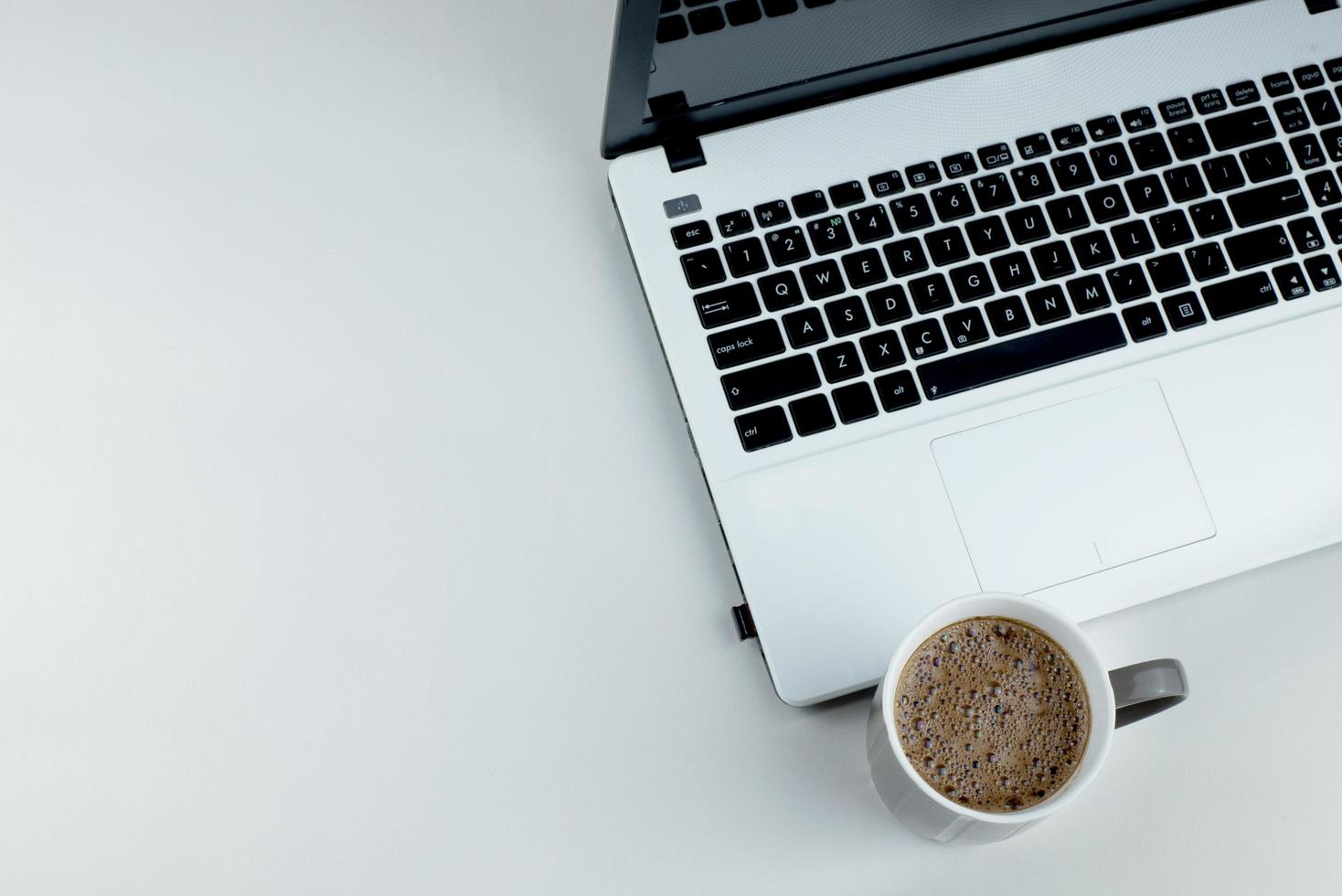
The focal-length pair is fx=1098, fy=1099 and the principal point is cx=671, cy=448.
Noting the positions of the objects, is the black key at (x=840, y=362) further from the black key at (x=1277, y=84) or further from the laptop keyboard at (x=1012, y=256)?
the black key at (x=1277, y=84)

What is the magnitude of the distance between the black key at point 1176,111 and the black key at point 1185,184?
0.03m

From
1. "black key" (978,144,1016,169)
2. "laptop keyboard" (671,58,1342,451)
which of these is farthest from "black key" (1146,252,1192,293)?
"black key" (978,144,1016,169)

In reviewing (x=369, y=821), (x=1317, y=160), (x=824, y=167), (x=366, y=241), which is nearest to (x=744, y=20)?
(x=824, y=167)

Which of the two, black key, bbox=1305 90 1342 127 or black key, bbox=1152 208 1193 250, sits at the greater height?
black key, bbox=1305 90 1342 127

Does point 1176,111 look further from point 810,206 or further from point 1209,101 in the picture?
point 810,206

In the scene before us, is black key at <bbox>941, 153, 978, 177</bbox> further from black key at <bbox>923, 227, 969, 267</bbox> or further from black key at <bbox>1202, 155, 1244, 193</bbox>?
black key at <bbox>1202, 155, 1244, 193</bbox>

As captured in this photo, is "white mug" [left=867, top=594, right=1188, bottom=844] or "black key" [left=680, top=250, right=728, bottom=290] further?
"black key" [left=680, top=250, right=728, bottom=290]

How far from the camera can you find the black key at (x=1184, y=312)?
2.07 ft

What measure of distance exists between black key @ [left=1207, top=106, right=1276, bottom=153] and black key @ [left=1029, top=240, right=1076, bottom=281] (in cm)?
13

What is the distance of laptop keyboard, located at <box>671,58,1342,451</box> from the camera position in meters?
0.61

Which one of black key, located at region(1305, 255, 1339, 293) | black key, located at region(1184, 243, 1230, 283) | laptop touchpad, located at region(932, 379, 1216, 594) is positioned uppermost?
black key, located at region(1184, 243, 1230, 283)

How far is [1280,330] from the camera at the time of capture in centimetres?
64

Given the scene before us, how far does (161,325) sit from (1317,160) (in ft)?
2.29

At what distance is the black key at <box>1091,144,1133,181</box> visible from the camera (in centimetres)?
65
